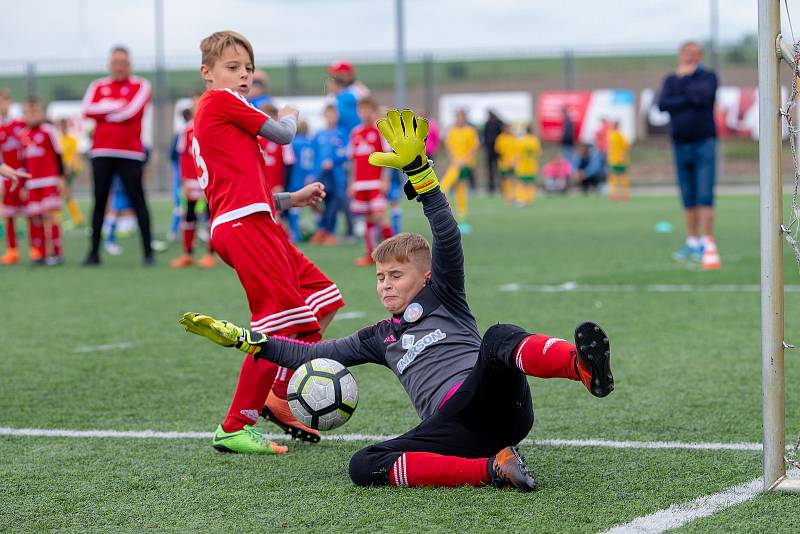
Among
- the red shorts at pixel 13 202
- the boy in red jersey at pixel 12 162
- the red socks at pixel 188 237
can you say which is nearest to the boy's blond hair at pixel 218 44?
the red socks at pixel 188 237

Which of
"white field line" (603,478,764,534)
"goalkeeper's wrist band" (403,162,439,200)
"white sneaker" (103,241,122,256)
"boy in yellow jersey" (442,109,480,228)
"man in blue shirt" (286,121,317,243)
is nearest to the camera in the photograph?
"white field line" (603,478,764,534)

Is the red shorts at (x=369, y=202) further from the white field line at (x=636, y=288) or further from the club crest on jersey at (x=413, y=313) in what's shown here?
the club crest on jersey at (x=413, y=313)

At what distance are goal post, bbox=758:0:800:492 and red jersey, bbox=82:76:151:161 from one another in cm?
964

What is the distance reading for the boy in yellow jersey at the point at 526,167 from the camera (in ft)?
89.8

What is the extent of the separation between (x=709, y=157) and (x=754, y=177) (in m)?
24.9

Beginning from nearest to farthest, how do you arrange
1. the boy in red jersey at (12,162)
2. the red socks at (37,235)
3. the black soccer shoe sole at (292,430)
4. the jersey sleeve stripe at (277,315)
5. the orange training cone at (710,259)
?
the jersey sleeve stripe at (277,315) < the black soccer shoe sole at (292,430) < the orange training cone at (710,259) < the red socks at (37,235) < the boy in red jersey at (12,162)

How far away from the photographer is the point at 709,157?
445 inches

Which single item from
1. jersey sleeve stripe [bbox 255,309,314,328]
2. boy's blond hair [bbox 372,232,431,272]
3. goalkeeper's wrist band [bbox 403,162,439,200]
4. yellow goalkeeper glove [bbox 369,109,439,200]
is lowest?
jersey sleeve stripe [bbox 255,309,314,328]

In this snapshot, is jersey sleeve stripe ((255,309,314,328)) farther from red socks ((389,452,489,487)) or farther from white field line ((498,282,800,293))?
white field line ((498,282,800,293))

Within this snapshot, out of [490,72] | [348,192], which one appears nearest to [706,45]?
[490,72]

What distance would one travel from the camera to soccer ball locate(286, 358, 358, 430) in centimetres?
420

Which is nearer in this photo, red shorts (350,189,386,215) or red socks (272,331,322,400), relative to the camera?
red socks (272,331,322,400)

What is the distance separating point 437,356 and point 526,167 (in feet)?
79.2

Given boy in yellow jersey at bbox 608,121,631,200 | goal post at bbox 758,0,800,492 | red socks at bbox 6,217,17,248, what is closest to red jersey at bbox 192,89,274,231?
goal post at bbox 758,0,800,492
